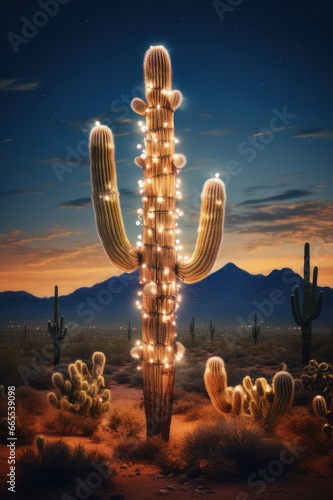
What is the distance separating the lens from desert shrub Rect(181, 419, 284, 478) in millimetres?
6746

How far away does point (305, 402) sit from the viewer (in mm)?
11742

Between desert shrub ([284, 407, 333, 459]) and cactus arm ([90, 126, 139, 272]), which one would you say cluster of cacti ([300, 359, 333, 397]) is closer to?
desert shrub ([284, 407, 333, 459])

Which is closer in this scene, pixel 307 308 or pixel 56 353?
pixel 307 308

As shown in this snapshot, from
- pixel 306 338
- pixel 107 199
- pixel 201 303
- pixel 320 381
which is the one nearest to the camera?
pixel 107 199

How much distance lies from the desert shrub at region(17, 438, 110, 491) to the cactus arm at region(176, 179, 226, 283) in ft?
10.0

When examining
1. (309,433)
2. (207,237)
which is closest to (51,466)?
(207,237)

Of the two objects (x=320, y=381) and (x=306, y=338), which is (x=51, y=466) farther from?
(x=306, y=338)

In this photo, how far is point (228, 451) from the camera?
22.9 ft

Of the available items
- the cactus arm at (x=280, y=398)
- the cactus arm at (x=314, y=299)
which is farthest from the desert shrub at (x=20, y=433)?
the cactus arm at (x=314, y=299)

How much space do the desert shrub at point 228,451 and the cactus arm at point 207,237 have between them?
2.34m

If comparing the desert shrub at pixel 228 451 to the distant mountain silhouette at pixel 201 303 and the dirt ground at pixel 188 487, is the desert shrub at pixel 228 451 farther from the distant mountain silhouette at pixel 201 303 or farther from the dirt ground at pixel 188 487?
the distant mountain silhouette at pixel 201 303

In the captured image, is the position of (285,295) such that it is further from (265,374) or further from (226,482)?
(226,482)

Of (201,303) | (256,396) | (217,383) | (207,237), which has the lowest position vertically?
(256,396)

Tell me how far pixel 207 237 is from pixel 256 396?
305cm
